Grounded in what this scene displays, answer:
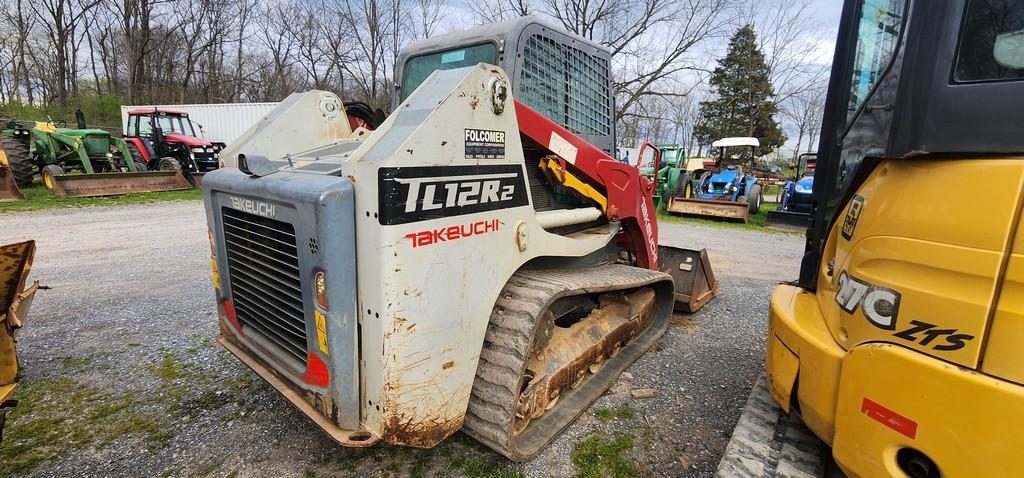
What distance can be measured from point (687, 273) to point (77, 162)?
17583mm

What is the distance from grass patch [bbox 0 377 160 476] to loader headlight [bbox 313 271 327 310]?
1561 mm

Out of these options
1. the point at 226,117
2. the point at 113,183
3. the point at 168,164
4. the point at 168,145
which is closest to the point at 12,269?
the point at 113,183

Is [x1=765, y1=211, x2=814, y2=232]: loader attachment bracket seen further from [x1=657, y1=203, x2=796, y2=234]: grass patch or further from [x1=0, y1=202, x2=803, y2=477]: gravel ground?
[x1=0, y1=202, x2=803, y2=477]: gravel ground

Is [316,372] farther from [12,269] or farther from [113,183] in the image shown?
[113,183]

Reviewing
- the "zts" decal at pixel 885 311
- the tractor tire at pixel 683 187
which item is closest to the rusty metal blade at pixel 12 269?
the "zts" decal at pixel 885 311

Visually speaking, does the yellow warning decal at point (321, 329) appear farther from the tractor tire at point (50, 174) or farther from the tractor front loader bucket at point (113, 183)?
the tractor tire at point (50, 174)

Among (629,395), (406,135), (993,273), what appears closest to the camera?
(993,273)

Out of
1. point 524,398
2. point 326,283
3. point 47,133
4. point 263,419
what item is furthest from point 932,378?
point 47,133

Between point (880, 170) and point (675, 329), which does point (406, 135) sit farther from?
point (675, 329)

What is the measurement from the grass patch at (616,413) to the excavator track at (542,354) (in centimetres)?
9

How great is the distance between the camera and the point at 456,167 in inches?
78.7

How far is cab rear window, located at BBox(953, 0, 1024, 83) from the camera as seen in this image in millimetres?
1259

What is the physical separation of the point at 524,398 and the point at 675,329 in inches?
94.5

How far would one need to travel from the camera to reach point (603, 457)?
2480 mm
